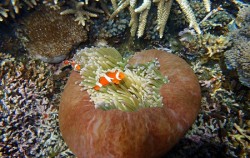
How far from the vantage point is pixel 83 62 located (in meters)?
2.69

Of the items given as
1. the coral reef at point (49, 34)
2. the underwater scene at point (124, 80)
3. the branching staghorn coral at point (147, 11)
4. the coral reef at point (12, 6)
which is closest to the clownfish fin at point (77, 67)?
the underwater scene at point (124, 80)

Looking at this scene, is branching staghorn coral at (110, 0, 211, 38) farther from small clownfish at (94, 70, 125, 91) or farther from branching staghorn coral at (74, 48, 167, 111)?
small clownfish at (94, 70, 125, 91)

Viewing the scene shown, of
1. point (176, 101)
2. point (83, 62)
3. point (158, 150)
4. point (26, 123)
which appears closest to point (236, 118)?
point (176, 101)

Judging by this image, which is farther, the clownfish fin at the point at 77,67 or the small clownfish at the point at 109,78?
the clownfish fin at the point at 77,67

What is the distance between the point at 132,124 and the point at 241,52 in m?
1.50

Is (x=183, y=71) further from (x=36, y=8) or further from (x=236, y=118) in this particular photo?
(x=36, y=8)

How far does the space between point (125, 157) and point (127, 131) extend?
219 millimetres

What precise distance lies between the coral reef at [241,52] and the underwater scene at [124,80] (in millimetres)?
11

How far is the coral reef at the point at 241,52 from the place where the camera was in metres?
2.46

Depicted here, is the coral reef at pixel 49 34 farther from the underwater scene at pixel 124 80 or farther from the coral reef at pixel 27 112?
the coral reef at pixel 27 112

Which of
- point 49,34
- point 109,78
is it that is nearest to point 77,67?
point 109,78

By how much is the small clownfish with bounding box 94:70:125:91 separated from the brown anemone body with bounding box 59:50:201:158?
0.59 feet

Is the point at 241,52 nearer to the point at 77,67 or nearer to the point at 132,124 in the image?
the point at 132,124

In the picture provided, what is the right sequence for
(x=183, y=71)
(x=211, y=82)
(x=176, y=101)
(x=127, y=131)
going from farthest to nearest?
(x=211, y=82), (x=183, y=71), (x=176, y=101), (x=127, y=131)
